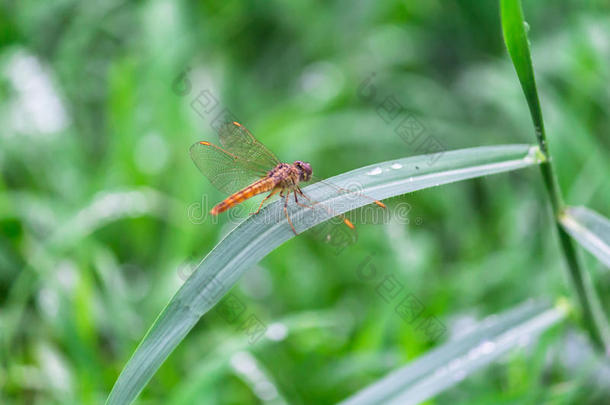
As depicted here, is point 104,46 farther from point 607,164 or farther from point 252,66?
point 607,164

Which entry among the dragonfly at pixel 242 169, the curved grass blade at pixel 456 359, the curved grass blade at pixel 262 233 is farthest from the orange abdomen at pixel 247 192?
the curved grass blade at pixel 456 359

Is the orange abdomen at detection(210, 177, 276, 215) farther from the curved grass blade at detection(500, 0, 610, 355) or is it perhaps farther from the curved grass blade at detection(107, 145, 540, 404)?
the curved grass blade at detection(500, 0, 610, 355)

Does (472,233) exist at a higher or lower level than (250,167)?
lower

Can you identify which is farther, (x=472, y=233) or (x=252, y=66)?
(x=252, y=66)

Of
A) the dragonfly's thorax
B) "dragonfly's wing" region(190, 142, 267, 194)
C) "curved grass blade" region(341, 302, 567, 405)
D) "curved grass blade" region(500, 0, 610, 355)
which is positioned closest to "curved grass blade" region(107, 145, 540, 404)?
"curved grass blade" region(500, 0, 610, 355)

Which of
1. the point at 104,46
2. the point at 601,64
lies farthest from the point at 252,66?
the point at 601,64

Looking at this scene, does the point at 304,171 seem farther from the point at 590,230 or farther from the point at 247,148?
the point at 590,230
